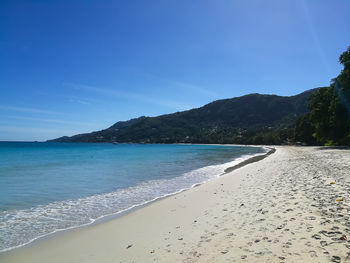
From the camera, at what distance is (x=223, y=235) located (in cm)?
496

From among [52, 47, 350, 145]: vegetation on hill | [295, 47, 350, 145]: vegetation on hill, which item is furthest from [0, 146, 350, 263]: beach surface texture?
[52, 47, 350, 145]: vegetation on hill

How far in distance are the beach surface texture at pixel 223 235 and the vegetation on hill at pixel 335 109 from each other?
30.4m

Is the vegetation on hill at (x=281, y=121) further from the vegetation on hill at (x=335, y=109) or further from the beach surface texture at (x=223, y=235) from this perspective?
the beach surface texture at (x=223, y=235)

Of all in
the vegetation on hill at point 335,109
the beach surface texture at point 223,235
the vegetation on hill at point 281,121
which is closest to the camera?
the beach surface texture at point 223,235

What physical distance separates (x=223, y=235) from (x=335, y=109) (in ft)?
120

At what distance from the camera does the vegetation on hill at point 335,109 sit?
3143cm

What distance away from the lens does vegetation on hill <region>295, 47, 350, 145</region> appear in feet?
103

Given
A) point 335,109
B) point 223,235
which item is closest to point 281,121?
point 335,109

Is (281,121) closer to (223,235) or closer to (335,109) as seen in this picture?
(335,109)

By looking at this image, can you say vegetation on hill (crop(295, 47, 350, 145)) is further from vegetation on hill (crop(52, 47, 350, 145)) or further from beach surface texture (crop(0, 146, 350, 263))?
beach surface texture (crop(0, 146, 350, 263))

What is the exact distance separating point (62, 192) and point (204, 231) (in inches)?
391

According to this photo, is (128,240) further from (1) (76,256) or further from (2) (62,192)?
(2) (62,192)

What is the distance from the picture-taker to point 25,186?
1407cm

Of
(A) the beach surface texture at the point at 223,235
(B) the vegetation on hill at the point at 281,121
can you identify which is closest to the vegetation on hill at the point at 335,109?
(B) the vegetation on hill at the point at 281,121
